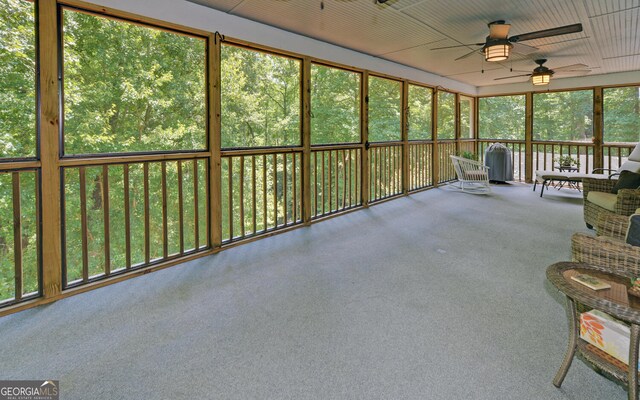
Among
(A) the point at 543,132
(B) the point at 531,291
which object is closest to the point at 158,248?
(B) the point at 531,291

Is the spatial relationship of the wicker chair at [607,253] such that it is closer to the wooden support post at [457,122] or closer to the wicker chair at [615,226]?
the wicker chair at [615,226]

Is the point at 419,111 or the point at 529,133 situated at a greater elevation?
the point at 419,111

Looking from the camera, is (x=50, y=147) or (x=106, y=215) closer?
(x=50, y=147)

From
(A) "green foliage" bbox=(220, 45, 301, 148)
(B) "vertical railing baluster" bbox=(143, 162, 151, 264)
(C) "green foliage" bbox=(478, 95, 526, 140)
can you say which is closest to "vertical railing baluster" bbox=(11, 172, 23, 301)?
(B) "vertical railing baluster" bbox=(143, 162, 151, 264)

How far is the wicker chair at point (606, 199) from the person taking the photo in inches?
140

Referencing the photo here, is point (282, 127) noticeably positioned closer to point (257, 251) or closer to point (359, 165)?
point (359, 165)

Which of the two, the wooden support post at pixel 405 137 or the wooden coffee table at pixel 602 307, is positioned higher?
the wooden support post at pixel 405 137

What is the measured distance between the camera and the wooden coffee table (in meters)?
1.32

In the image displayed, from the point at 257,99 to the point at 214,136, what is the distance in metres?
6.37

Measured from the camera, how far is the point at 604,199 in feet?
13.2

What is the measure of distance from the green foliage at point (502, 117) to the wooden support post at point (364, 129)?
703 centimetres

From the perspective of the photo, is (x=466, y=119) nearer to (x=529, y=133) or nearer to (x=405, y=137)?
(x=529, y=133)

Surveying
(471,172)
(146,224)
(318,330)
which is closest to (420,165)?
(471,172)

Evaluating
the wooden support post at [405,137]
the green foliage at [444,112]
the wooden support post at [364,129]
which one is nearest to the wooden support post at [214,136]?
the wooden support post at [364,129]
